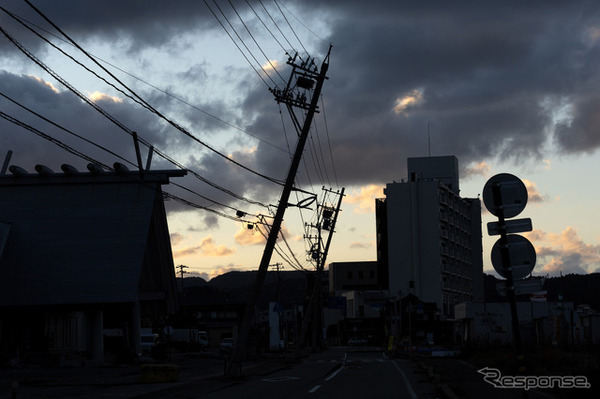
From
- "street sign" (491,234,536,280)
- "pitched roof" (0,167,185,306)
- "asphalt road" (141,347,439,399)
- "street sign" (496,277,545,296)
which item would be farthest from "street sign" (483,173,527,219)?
"pitched roof" (0,167,185,306)

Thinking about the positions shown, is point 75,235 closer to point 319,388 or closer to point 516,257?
point 319,388

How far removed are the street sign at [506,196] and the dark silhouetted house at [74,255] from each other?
32.7m

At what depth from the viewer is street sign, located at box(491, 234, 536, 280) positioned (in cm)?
1114

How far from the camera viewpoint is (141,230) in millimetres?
43625

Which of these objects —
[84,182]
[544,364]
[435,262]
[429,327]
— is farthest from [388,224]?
Result: [544,364]

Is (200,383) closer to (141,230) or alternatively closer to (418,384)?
(418,384)

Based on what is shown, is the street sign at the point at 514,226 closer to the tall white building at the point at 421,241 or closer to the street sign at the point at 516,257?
the street sign at the point at 516,257

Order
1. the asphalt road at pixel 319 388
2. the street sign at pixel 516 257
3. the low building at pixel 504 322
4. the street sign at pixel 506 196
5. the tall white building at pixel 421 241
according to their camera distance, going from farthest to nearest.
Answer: the tall white building at pixel 421 241, the low building at pixel 504 322, the asphalt road at pixel 319 388, the street sign at pixel 506 196, the street sign at pixel 516 257

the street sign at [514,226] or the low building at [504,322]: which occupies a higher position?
the street sign at [514,226]

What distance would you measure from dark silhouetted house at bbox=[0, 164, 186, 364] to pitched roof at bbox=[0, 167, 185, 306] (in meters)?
0.06

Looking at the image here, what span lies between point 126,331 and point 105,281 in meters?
17.9

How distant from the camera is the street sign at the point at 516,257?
36.6 feet

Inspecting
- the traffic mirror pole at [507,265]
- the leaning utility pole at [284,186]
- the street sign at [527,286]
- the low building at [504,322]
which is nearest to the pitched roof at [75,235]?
the leaning utility pole at [284,186]

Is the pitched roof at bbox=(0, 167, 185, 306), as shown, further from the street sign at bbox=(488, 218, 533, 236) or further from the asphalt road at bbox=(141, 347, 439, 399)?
the street sign at bbox=(488, 218, 533, 236)
